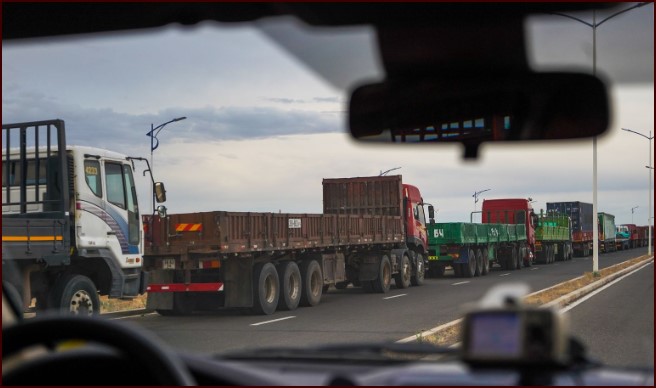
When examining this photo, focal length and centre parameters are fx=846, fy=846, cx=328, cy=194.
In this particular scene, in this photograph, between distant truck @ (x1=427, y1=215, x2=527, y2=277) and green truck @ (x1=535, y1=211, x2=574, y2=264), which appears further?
green truck @ (x1=535, y1=211, x2=574, y2=264)

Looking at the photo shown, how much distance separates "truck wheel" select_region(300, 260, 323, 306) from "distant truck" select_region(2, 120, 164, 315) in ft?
14.3

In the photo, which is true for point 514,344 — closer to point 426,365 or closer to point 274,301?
point 426,365

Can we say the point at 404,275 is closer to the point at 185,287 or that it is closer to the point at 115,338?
the point at 185,287

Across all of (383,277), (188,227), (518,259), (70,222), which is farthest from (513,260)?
(70,222)

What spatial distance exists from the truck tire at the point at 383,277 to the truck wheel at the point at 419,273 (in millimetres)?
1748

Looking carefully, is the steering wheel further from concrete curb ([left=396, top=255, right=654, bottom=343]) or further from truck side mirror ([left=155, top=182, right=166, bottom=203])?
truck side mirror ([left=155, top=182, right=166, bottom=203])

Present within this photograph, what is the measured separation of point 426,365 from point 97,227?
11.3 metres

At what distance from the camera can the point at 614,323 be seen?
1153 centimetres

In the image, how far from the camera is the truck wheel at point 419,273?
2412 centimetres

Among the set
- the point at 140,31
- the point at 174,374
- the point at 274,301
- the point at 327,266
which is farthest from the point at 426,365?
the point at 327,266

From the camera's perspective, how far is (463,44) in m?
2.96

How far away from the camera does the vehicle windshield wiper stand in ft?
9.96

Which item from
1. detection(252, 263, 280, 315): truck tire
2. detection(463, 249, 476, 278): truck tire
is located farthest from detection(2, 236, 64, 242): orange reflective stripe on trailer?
detection(463, 249, 476, 278): truck tire

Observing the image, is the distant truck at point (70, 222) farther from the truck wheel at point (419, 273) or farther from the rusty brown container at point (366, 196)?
the truck wheel at point (419, 273)
